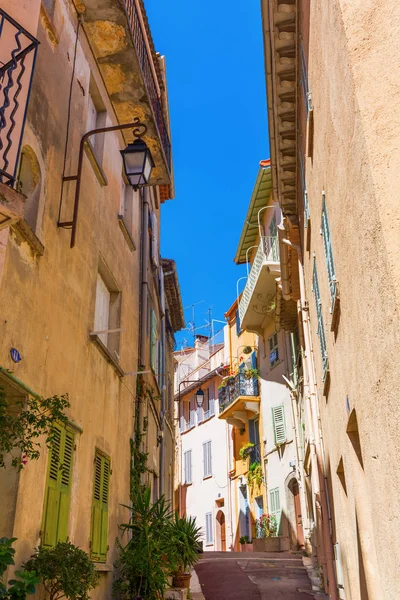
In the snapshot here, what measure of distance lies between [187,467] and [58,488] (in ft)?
107

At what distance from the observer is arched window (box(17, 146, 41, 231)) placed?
6.90 metres

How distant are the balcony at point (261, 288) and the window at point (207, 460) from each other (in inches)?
442

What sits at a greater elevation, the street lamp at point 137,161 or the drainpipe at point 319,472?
the street lamp at point 137,161

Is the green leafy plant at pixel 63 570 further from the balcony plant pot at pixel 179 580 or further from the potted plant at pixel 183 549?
the balcony plant pot at pixel 179 580

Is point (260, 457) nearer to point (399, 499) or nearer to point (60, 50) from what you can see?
point (60, 50)

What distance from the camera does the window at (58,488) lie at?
662cm

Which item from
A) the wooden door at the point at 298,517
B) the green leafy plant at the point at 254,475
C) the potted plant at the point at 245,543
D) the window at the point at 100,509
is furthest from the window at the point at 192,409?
the window at the point at 100,509

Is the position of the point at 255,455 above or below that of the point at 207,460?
below

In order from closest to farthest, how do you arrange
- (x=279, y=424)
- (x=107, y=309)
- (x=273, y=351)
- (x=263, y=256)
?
(x=107, y=309), (x=263, y=256), (x=279, y=424), (x=273, y=351)

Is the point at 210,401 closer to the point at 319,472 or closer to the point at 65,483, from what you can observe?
the point at 319,472

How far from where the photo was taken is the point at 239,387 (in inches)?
1152

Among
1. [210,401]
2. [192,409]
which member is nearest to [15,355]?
[210,401]

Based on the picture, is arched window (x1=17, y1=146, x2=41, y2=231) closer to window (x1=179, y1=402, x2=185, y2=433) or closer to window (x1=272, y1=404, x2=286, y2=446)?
window (x1=272, y1=404, x2=286, y2=446)

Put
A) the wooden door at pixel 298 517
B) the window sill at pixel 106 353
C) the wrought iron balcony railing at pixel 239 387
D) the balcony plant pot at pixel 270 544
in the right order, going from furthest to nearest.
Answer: the wrought iron balcony railing at pixel 239 387
the balcony plant pot at pixel 270 544
the wooden door at pixel 298 517
the window sill at pixel 106 353
